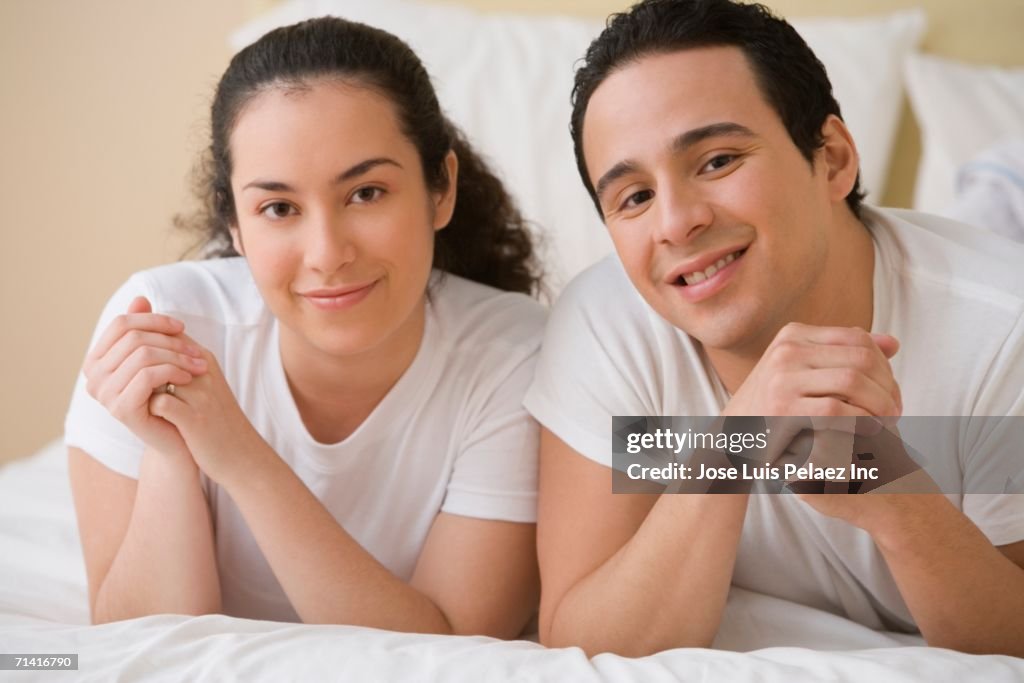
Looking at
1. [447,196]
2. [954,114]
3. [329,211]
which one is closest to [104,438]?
[329,211]

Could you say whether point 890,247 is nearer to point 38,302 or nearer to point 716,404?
point 716,404

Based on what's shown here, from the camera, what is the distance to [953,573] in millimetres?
1062

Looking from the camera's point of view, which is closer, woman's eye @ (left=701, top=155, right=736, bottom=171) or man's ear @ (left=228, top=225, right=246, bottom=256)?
woman's eye @ (left=701, top=155, right=736, bottom=171)

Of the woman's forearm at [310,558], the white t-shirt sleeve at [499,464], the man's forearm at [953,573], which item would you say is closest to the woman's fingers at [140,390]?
the woman's forearm at [310,558]

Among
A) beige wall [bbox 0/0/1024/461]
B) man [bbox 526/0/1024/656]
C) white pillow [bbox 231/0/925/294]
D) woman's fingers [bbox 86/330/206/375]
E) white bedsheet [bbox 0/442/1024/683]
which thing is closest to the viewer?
white bedsheet [bbox 0/442/1024/683]

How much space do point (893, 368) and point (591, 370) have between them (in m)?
0.32

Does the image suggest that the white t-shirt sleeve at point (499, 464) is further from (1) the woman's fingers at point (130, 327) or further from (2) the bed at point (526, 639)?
(1) the woman's fingers at point (130, 327)

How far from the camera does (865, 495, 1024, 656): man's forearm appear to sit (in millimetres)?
1051

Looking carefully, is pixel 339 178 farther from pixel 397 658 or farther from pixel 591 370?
pixel 397 658

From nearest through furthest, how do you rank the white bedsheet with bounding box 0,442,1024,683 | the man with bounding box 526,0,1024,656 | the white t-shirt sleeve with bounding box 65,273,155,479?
the white bedsheet with bounding box 0,442,1024,683 < the man with bounding box 526,0,1024,656 < the white t-shirt sleeve with bounding box 65,273,155,479

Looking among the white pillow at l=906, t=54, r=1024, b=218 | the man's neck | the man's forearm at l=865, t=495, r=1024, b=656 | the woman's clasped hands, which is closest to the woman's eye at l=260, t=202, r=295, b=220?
the woman's clasped hands

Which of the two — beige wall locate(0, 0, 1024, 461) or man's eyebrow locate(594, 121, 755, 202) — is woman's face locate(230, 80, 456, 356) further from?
beige wall locate(0, 0, 1024, 461)

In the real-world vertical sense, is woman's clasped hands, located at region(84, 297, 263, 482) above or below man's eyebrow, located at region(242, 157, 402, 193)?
below

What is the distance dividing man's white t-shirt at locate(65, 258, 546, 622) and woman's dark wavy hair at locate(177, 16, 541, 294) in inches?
5.7
